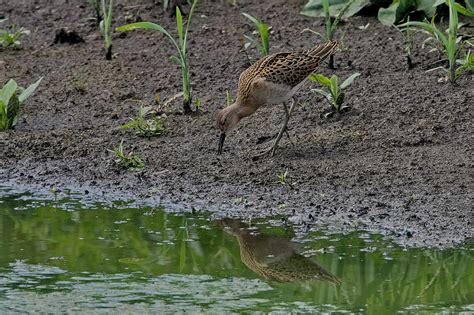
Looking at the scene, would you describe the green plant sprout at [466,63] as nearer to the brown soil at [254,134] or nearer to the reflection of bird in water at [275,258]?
the brown soil at [254,134]

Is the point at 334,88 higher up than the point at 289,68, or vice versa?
the point at 289,68

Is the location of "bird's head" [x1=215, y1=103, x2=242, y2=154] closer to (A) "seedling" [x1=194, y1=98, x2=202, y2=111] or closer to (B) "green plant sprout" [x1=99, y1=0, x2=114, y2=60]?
(A) "seedling" [x1=194, y1=98, x2=202, y2=111]

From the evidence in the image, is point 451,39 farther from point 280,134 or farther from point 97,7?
Result: point 97,7

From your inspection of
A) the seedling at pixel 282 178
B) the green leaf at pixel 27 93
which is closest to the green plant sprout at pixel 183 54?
the green leaf at pixel 27 93

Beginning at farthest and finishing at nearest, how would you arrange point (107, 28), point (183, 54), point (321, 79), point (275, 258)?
point (107, 28), point (183, 54), point (321, 79), point (275, 258)

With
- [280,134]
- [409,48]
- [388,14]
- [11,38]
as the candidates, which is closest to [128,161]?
[280,134]

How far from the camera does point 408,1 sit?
37.7 ft

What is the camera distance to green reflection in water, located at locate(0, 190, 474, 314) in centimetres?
636

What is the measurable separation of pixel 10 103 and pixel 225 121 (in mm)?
2075

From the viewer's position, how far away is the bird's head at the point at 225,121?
30.4 feet

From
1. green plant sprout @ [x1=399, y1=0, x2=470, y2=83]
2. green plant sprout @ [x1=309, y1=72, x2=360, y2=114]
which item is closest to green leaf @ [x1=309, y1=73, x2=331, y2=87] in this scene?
green plant sprout @ [x1=309, y1=72, x2=360, y2=114]

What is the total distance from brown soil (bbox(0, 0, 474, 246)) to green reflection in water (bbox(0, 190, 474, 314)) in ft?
1.26

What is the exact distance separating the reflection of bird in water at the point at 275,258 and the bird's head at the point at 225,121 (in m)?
1.48

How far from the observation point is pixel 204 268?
705 centimetres
